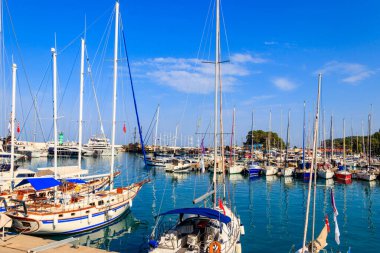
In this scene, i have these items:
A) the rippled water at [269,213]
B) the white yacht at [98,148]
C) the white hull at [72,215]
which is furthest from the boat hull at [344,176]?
the white yacht at [98,148]

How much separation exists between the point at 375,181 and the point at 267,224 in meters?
39.8

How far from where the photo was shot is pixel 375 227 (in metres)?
26.9

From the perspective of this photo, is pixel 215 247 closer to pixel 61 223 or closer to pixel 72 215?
pixel 72 215

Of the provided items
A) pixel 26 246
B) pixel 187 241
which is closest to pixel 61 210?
pixel 26 246

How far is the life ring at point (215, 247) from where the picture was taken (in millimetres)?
14614

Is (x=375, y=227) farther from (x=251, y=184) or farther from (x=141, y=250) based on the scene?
(x=251, y=184)

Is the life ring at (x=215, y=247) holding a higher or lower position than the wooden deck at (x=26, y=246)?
lower

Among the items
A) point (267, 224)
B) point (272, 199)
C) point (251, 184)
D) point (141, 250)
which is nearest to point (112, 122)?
point (141, 250)

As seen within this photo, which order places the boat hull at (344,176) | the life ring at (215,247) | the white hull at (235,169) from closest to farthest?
the life ring at (215,247), the boat hull at (344,176), the white hull at (235,169)

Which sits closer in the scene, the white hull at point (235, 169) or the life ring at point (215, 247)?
the life ring at point (215, 247)

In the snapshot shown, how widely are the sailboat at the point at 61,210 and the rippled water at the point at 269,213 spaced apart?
3.34 feet

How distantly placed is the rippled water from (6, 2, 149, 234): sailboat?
1.02 metres

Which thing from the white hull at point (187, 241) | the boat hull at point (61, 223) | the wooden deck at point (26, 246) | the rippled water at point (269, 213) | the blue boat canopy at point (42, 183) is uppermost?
→ the blue boat canopy at point (42, 183)

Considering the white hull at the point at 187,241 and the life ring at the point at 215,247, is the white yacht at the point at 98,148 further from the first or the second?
the life ring at the point at 215,247
